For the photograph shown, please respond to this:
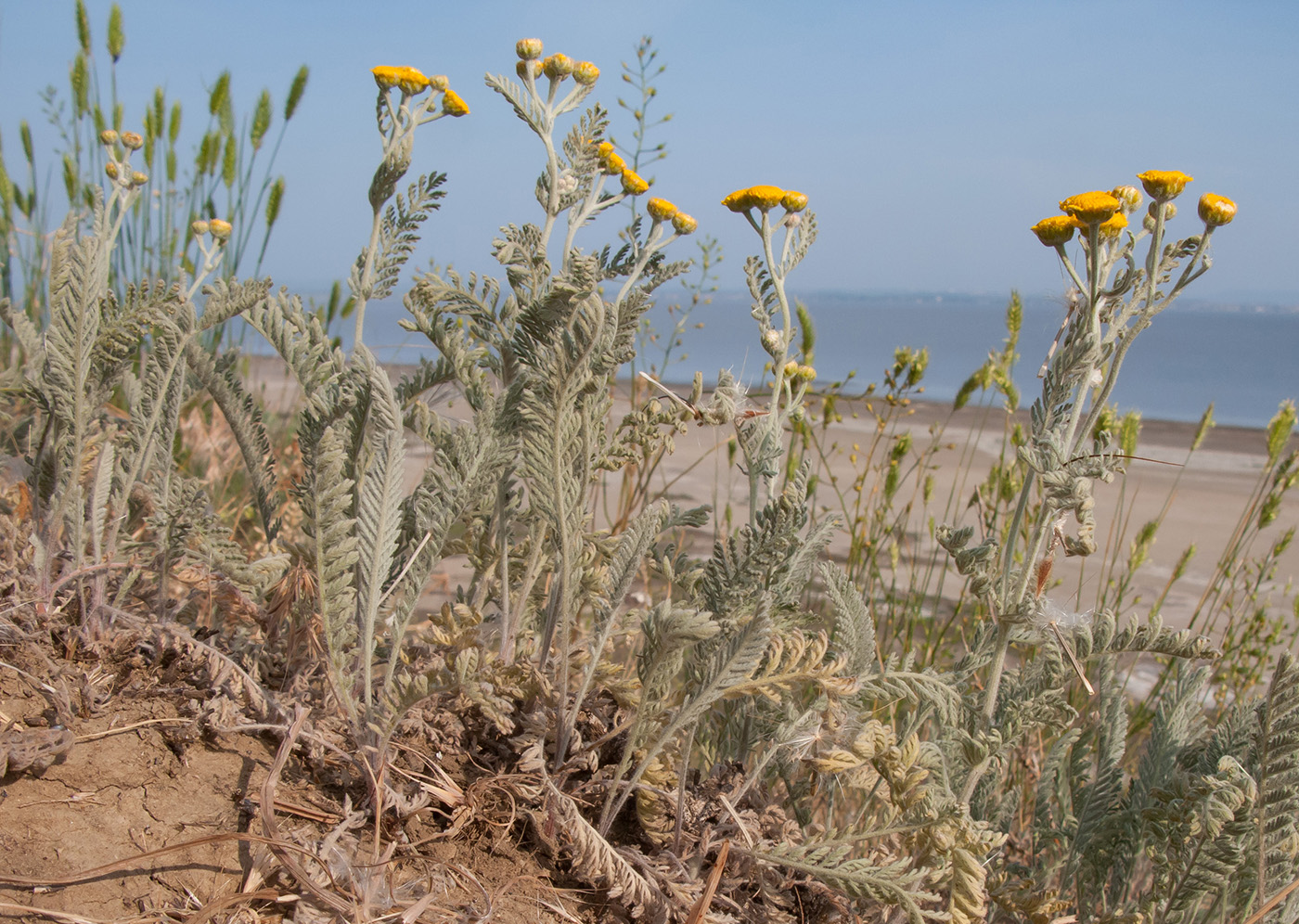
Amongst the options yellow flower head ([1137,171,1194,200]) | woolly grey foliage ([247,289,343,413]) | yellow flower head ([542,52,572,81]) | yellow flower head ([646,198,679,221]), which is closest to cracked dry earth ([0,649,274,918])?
woolly grey foliage ([247,289,343,413])

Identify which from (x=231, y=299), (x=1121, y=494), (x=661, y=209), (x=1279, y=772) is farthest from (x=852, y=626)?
(x=1121, y=494)

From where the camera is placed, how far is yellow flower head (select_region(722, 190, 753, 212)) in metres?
1.44

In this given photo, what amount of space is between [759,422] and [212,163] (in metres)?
2.37

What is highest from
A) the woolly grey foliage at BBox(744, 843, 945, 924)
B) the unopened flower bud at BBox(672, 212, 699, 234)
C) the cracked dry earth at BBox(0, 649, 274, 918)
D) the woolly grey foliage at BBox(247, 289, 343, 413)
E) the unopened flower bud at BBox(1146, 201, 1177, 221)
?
the unopened flower bud at BBox(1146, 201, 1177, 221)

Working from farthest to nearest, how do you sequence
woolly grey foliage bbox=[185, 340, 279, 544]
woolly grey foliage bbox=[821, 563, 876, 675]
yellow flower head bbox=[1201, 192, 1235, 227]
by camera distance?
woolly grey foliage bbox=[185, 340, 279, 544] → woolly grey foliage bbox=[821, 563, 876, 675] → yellow flower head bbox=[1201, 192, 1235, 227]

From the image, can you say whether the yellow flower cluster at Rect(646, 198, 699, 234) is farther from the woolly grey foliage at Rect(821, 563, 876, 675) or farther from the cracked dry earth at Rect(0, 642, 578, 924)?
the cracked dry earth at Rect(0, 642, 578, 924)

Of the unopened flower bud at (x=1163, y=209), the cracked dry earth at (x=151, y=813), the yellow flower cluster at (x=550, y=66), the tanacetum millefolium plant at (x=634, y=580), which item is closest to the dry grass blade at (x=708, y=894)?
the tanacetum millefolium plant at (x=634, y=580)

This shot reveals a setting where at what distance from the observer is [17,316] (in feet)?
5.11

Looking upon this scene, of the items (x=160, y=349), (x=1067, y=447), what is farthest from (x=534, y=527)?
(x=1067, y=447)

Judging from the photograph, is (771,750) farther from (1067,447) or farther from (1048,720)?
(1067,447)

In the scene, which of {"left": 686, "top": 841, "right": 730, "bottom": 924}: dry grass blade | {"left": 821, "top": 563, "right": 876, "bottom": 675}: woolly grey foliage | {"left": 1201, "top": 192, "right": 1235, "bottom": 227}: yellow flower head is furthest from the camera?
{"left": 821, "top": 563, "right": 876, "bottom": 675}: woolly grey foliage

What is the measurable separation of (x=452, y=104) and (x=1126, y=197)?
1.06 meters

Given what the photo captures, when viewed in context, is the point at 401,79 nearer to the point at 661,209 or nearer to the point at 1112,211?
the point at 661,209

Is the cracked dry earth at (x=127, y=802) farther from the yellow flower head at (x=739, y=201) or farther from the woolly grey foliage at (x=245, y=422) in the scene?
the yellow flower head at (x=739, y=201)
